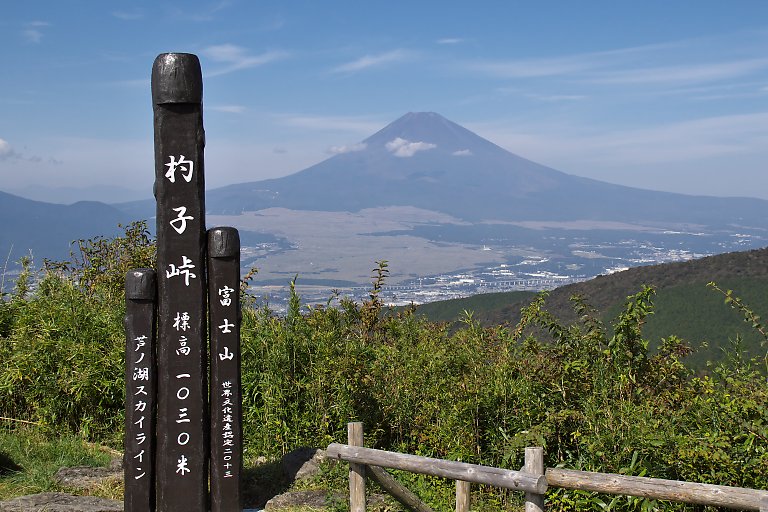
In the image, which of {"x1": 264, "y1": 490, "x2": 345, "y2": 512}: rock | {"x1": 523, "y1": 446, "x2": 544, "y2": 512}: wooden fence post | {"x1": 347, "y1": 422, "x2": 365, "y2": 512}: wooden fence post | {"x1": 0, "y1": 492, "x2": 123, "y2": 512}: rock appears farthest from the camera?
{"x1": 264, "y1": 490, "x2": 345, "y2": 512}: rock

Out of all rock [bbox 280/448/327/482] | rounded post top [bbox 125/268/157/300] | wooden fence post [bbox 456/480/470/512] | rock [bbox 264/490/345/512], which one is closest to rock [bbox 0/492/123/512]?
rock [bbox 264/490/345/512]

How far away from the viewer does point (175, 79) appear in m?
5.83

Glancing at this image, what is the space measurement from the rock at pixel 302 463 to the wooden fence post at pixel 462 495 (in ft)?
5.88

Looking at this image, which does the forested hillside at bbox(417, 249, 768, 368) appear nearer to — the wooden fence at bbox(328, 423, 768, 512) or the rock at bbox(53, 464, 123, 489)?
the rock at bbox(53, 464, 123, 489)

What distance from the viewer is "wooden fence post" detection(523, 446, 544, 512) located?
4875 mm

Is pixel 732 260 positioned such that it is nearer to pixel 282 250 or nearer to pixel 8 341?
pixel 8 341

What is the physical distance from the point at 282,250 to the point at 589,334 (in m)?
159

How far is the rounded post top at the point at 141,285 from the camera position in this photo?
592 cm

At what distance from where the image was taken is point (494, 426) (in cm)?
660

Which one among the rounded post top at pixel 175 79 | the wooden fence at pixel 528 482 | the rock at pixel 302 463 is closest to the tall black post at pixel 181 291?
the rounded post top at pixel 175 79

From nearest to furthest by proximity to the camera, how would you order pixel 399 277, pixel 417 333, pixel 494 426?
pixel 494 426
pixel 417 333
pixel 399 277

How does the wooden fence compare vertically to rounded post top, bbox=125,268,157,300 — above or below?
below

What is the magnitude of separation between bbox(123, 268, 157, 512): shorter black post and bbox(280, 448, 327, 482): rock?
1327 millimetres

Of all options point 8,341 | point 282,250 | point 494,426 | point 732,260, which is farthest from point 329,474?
point 282,250
